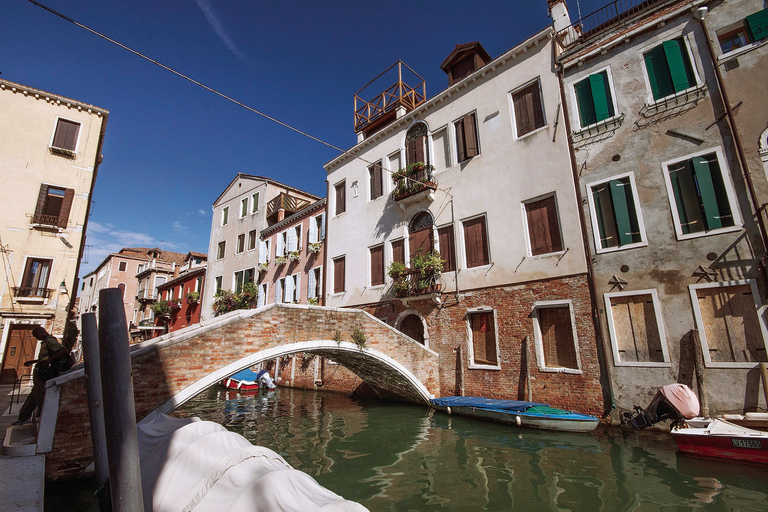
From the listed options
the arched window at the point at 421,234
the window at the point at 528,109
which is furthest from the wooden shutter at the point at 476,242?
the window at the point at 528,109

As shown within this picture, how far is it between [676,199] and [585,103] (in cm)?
351

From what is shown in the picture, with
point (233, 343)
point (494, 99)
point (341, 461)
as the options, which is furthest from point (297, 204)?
point (341, 461)

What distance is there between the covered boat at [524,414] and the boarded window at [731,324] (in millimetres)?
2896

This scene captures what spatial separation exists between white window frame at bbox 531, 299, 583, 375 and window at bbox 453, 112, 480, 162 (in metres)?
5.43

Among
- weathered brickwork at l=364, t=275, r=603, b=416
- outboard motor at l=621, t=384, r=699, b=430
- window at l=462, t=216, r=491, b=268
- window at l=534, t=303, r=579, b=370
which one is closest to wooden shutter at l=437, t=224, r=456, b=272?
window at l=462, t=216, r=491, b=268

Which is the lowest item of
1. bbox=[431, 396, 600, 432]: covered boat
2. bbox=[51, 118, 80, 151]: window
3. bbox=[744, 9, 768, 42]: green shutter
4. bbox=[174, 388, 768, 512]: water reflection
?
bbox=[174, 388, 768, 512]: water reflection

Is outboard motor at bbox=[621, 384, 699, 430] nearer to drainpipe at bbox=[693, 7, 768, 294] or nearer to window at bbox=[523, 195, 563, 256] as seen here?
drainpipe at bbox=[693, 7, 768, 294]

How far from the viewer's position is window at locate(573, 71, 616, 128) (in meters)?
9.80

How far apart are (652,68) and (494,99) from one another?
4316mm

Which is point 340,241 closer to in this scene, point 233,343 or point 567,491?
point 233,343

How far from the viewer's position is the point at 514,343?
10680 mm

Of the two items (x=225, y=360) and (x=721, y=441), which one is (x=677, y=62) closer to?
(x=721, y=441)

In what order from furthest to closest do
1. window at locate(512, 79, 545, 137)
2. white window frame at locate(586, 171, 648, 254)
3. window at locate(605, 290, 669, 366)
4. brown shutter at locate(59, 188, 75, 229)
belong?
1. brown shutter at locate(59, 188, 75, 229)
2. window at locate(512, 79, 545, 137)
3. white window frame at locate(586, 171, 648, 254)
4. window at locate(605, 290, 669, 366)

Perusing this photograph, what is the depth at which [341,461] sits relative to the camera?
7523 mm
